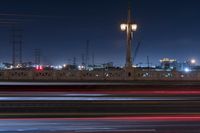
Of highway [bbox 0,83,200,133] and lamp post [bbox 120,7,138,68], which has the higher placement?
lamp post [bbox 120,7,138,68]

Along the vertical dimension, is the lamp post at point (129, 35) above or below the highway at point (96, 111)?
above

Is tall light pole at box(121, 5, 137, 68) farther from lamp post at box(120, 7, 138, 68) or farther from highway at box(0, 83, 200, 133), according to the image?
highway at box(0, 83, 200, 133)

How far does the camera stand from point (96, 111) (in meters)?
22.3

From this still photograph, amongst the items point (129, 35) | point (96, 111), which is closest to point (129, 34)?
point (129, 35)

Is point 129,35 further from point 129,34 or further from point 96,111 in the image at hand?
point 96,111

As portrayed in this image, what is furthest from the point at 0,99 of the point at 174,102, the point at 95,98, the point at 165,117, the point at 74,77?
the point at 74,77

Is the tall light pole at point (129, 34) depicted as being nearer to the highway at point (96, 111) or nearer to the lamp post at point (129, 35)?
the lamp post at point (129, 35)

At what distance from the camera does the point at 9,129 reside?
16.5 m

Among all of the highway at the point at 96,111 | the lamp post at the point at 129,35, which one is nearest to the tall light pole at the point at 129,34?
the lamp post at the point at 129,35

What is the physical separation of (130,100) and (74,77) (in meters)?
22.9

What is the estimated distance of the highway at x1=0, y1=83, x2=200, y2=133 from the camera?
1691cm

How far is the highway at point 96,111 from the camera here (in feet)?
55.5

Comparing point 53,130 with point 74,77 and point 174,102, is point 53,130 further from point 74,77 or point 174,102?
point 74,77

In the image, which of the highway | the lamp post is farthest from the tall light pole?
the highway
